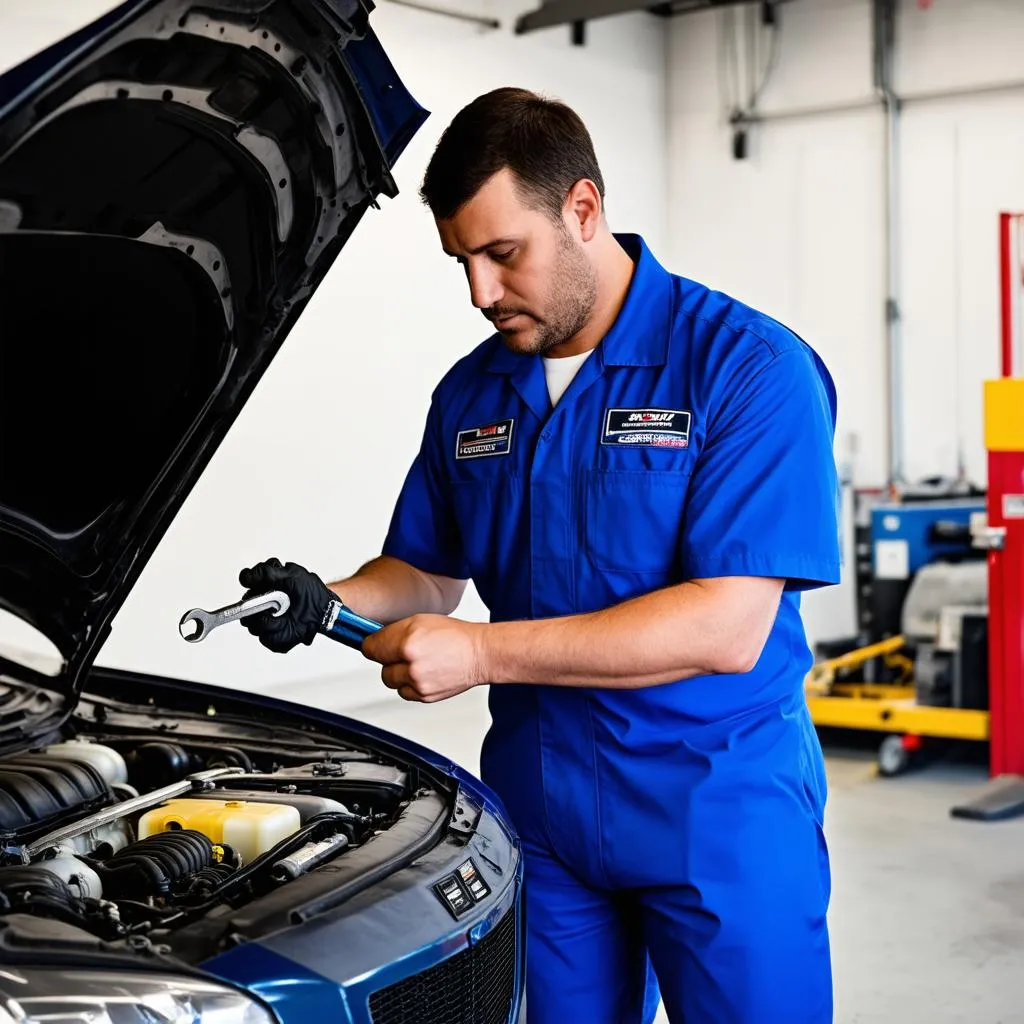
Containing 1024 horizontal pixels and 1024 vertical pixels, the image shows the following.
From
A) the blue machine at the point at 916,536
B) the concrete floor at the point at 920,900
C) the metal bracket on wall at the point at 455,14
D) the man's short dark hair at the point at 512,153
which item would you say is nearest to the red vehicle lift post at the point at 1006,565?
the concrete floor at the point at 920,900

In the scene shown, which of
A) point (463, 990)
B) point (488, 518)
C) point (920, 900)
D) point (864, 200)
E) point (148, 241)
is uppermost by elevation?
point (864, 200)

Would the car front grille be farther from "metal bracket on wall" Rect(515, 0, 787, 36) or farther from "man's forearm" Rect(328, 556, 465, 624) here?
"metal bracket on wall" Rect(515, 0, 787, 36)

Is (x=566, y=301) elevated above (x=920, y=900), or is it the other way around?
(x=566, y=301)

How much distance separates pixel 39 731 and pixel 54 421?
0.48 m

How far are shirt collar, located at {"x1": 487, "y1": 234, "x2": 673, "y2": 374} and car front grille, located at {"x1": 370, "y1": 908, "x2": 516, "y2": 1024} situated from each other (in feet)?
2.32

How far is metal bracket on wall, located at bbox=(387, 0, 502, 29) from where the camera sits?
6652mm

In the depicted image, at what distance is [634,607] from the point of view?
1703mm

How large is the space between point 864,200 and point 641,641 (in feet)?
22.2

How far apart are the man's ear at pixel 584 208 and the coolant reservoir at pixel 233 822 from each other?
81 cm

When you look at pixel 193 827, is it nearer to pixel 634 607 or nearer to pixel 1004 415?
pixel 634 607

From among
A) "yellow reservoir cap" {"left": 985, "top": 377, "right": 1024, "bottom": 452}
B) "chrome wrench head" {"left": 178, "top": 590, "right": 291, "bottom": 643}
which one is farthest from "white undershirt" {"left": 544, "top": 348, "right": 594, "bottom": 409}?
"yellow reservoir cap" {"left": 985, "top": 377, "right": 1024, "bottom": 452}

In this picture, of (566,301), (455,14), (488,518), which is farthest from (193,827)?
(455,14)

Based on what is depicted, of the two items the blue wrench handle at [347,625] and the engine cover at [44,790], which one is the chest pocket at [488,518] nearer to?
the blue wrench handle at [347,625]

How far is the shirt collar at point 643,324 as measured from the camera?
1.87 meters
